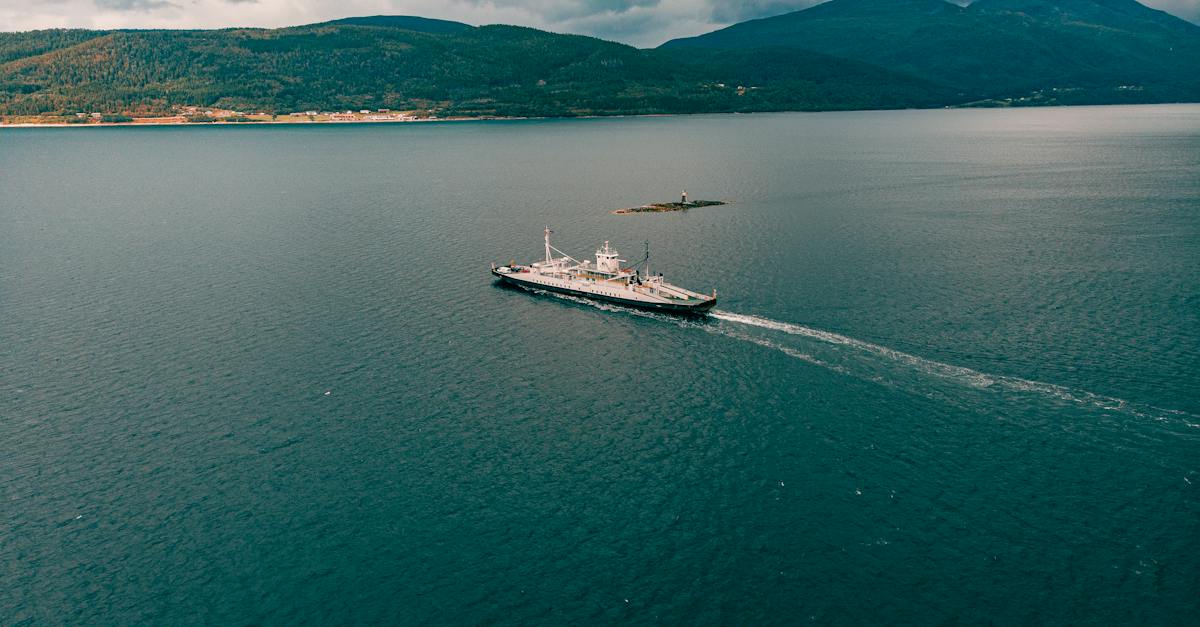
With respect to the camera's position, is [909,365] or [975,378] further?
[909,365]

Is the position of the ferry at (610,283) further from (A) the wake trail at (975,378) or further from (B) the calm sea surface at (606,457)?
(A) the wake trail at (975,378)

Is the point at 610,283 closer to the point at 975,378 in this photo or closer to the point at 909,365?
the point at 909,365

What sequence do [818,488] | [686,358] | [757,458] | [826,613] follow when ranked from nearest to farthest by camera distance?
[826,613] < [818,488] < [757,458] < [686,358]

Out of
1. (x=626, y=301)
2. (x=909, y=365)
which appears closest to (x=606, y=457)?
(x=909, y=365)

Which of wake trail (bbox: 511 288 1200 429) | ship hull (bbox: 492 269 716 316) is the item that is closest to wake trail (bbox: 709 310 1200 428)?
wake trail (bbox: 511 288 1200 429)

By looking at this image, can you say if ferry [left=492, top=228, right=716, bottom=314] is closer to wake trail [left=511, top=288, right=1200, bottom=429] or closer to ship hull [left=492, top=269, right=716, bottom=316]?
ship hull [left=492, top=269, right=716, bottom=316]

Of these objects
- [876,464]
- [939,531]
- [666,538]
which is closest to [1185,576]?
[939,531]

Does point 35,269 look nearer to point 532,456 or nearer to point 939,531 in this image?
point 532,456

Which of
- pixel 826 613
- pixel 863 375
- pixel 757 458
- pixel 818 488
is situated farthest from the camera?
pixel 863 375
